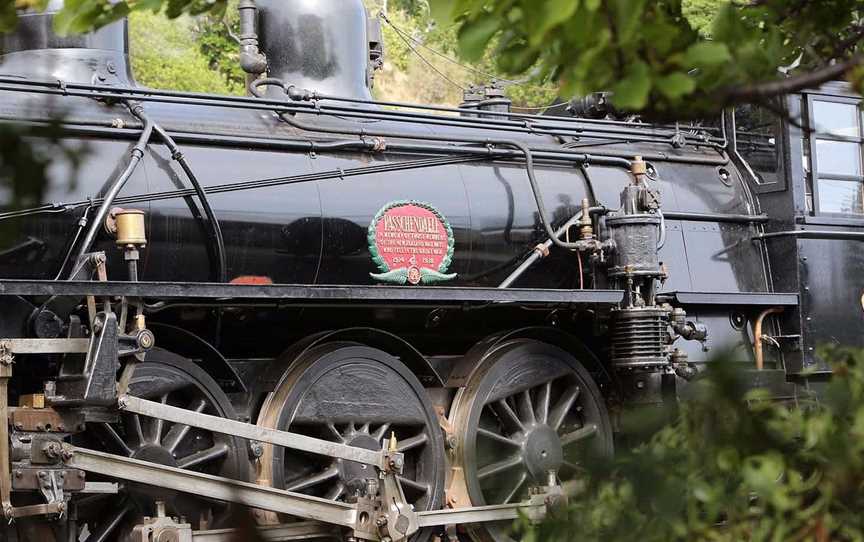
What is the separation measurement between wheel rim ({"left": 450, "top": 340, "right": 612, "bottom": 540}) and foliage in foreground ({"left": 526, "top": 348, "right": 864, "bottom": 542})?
4.04 m

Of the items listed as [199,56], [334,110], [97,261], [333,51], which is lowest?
[97,261]

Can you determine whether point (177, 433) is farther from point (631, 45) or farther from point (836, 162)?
point (836, 162)

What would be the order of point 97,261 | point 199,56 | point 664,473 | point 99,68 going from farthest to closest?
point 199,56
point 99,68
point 97,261
point 664,473

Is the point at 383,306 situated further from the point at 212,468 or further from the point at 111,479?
the point at 111,479

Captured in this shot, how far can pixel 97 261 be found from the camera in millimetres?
4914

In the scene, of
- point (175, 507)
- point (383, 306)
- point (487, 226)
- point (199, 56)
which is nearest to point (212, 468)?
point (175, 507)

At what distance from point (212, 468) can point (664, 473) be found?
4.07 meters

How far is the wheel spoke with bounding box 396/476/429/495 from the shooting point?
5.78 meters

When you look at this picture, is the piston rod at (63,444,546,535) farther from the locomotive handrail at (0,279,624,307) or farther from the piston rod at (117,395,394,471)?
the locomotive handrail at (0,279,624,307)

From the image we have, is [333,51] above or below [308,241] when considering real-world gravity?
above

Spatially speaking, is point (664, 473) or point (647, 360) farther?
point (647, 360)

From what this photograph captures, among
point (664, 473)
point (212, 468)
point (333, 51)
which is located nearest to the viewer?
point (664, 473)

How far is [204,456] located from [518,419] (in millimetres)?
1719

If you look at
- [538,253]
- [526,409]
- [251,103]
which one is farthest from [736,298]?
[251,103]
